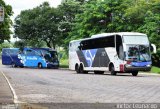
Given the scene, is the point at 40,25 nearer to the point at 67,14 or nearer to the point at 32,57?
the point at 67,14

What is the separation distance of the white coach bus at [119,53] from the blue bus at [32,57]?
19.4 meters

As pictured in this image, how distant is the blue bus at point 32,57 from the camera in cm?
6359

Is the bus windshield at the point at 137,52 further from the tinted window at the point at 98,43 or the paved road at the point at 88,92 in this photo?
the paved road at the point at 88,92

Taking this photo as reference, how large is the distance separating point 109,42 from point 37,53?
26.4 meters

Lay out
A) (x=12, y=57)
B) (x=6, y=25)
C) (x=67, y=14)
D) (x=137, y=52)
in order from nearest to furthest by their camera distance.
A: (x=137, y=52) → (x=6, y=25) → (x=67, y=14) → (x=12, y=57)

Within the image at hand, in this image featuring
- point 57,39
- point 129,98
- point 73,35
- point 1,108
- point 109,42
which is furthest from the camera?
point 57,39

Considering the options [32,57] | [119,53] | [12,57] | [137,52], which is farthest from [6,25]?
[12,57]

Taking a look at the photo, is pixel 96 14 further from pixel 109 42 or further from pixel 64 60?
pixel 64 60

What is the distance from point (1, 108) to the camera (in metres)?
12.4

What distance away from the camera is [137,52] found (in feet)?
122

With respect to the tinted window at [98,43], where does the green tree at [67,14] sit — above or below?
above

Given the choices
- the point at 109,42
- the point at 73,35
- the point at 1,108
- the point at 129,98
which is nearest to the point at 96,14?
the point at 73,35

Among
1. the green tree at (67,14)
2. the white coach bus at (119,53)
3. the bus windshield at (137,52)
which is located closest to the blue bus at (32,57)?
the green tree at (67,14)

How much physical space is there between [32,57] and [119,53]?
29842 mm
